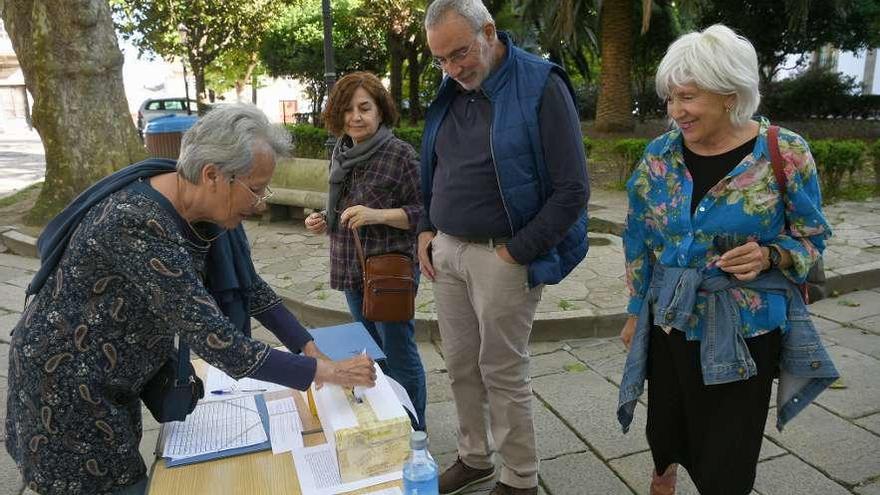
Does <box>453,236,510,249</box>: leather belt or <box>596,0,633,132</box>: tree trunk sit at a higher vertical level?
<box>596,0,633,132</box>: tree trunk

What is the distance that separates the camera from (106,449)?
159 centimetres

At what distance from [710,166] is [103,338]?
170cm

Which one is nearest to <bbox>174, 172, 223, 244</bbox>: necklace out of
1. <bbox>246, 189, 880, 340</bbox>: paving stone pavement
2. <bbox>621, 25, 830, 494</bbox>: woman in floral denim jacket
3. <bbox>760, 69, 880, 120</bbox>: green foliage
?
<bbox>621, 25, 830, 494</bbox>: woman in floral denim jacket

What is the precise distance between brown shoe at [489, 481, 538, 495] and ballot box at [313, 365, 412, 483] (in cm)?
101

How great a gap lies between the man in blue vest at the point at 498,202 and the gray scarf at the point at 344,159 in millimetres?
305

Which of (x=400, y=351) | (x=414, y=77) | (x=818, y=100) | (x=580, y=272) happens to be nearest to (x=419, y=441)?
(x=400, y=351)

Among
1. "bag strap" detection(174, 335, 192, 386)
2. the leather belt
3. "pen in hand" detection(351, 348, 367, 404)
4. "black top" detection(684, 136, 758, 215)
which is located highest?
"black top" detection(684, 136, 758, 215)

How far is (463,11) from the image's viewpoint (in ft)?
7.06

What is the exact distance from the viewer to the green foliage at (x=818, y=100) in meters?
19.3

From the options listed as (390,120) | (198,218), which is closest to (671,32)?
(390,120)

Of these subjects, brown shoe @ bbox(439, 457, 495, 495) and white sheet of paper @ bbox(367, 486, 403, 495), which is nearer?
white sheet of paper @ bbox(367, 486, 403, 495)

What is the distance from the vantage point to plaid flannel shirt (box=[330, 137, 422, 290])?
9.10 feet

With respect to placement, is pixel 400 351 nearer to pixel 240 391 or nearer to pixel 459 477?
pixel 459 477

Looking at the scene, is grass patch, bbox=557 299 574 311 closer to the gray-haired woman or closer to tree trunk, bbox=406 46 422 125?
the gray-haired woman
